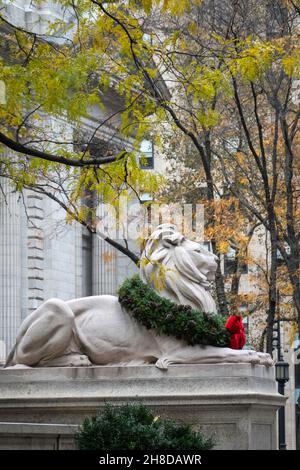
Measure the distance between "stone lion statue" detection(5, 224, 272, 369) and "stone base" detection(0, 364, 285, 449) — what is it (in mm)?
222

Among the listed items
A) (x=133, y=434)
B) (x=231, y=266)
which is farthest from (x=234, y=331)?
(x=231, y=266)

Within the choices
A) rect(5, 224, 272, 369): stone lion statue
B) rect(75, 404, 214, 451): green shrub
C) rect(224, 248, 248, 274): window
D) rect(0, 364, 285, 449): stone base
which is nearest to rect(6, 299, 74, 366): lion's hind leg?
rect(5, 224, 272, 369): stone lion statue

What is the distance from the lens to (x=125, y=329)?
18.2m

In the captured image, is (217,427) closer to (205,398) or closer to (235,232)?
(205,398)

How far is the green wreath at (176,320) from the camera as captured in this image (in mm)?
17906

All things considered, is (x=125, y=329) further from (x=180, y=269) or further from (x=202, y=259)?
(x=202, y=259)

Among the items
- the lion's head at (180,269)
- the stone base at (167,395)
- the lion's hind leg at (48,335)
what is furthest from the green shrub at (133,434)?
the lion's head at (180,269)

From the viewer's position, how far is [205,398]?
17.3 m

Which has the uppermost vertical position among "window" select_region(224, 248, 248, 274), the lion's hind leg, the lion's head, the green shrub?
"window" select_region(224, 248, 248, 274)

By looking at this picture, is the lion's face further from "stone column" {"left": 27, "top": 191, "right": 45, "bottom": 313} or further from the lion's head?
"stone column" {"left": 27, "top": 191, "right": 45, "bottom": 313}

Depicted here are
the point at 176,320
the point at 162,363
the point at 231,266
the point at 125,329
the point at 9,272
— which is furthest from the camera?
the point at 9,272

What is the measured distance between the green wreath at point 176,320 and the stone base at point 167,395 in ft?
1.63

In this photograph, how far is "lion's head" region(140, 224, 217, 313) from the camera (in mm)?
18453

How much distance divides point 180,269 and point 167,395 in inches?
73.5
